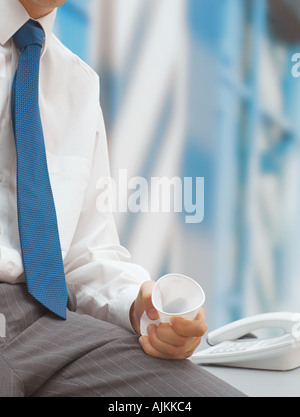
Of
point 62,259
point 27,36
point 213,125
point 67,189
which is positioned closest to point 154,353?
point 62,259

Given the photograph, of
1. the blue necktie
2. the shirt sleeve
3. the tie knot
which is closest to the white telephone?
the shirt sleeve

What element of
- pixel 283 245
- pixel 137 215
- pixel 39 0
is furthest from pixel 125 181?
pixel 283 245

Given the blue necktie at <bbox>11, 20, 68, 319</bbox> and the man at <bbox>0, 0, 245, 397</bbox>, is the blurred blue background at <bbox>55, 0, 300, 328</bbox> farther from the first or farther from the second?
the blue necktie at <bbox>11, 20, 68, 319</bbox>

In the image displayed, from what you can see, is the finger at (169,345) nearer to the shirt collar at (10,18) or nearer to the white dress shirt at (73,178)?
the white dress shirt at (73,178)

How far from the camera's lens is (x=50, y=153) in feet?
3.06

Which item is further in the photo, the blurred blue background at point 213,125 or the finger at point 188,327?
the blurred blue background at point 213,125

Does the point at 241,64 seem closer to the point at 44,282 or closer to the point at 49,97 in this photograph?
the point at 49,97

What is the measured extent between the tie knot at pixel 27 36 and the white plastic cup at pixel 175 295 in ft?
1.52

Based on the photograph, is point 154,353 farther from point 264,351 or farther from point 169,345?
point 264,351

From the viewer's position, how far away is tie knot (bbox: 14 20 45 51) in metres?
0.86

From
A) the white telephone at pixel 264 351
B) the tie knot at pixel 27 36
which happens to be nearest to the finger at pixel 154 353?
the white telephone at pixel 264 351

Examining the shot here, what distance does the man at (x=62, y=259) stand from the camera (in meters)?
0.67

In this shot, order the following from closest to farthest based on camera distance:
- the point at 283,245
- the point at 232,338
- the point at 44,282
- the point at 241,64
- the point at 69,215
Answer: the point at 44,282 < the point at 69,215 < the point at 232,338 < the point at 241,64 < the point at 283,245

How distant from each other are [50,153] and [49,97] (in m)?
0.11
